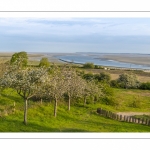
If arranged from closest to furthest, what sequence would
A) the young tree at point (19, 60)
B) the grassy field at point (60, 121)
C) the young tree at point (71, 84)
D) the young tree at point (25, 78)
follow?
the young tree at point (25, 78) < the grassy field at point (60, 121) < the young tree at point (19, 60) < the young tree at point (71, 84)

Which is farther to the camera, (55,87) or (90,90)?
(90,90)

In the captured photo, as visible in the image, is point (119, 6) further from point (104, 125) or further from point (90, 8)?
point (104, 125)

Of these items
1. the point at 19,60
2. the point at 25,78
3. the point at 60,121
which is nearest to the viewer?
the point at 25,78

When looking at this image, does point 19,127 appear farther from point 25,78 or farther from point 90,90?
point 90,90

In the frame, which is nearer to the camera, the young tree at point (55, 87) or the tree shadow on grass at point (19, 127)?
the tree shadow on grass at point (19, 127)

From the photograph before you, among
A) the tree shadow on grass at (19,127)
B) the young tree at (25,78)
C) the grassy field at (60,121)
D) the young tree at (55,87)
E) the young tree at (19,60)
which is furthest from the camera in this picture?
the young tree at (55,87)

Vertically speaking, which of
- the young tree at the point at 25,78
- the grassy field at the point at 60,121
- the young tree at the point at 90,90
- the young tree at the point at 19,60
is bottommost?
the grassy field at the point at 60,121

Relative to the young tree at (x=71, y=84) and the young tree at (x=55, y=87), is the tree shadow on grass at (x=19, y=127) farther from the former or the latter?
the young tree at (x=71, y=84)

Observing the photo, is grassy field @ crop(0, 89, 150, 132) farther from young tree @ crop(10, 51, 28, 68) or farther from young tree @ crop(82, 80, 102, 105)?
young tree @ crop(10, 51, 28, 68)

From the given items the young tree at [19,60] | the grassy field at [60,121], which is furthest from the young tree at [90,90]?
the young tree at [19,60]

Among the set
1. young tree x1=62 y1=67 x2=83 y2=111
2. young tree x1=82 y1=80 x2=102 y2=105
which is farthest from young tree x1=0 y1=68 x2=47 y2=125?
young tree x1=82 y1=80 x2=102 y2=105

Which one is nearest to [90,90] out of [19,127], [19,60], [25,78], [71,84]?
[71,84]

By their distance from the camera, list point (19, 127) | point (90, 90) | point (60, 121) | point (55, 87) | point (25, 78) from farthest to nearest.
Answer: point (90, 90), point (55, 87), point (60, 121), point (25, 78), point (19, 127)
